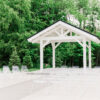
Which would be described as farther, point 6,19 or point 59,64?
point 6,19

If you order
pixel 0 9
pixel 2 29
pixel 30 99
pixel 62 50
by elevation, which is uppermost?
pixel 0 9

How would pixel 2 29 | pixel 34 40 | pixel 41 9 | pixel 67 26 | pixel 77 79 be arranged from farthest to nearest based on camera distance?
1. pixel 41 9
2. pixel 2 29
3. pixel 34 40
4. pixel 67 26
5. pixel 77 79

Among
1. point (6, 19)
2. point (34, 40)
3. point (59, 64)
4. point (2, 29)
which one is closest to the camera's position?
point (34, 40)

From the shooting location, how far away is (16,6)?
2711cm

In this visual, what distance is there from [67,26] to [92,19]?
18934 mm

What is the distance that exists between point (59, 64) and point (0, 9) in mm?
9947

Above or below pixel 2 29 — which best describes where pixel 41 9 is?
above

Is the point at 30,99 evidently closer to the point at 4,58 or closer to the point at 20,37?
the point at 20,37

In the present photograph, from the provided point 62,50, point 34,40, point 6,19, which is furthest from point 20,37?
point 34,40

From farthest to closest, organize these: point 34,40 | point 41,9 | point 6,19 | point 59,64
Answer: point 41,9, point 6,19, point 59,64, point 34,40

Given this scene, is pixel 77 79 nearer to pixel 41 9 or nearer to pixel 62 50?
pixel 62 50

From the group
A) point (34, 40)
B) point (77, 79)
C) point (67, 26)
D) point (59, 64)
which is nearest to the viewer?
point (77, 79)

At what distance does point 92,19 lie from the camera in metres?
34.8

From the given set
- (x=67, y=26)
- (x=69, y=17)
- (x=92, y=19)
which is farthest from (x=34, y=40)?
(x=92, y=19)
